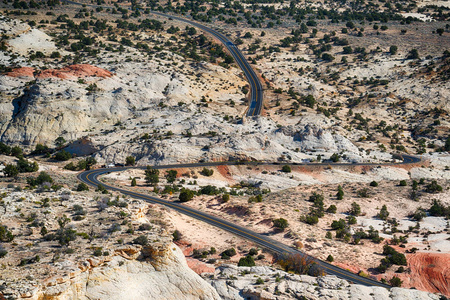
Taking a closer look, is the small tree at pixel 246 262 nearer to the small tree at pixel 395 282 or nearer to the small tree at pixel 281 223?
the small tree at pixel 281 223

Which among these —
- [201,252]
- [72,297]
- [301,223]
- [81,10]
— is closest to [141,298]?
[72,297]

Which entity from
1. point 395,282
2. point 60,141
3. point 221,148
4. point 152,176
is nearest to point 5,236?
point 152,176

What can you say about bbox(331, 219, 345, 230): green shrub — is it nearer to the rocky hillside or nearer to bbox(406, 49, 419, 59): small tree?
the rocky hillside

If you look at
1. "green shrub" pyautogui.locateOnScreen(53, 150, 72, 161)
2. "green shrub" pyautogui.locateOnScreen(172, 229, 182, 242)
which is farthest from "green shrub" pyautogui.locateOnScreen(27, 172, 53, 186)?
"green shrub" pyautogui.locateOnScreen(53, 150, 72, 161)

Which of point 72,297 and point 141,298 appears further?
point 141,298

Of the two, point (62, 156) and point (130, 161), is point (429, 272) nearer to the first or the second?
point (130, 161)

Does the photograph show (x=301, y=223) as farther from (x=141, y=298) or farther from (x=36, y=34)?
(x=36, y=34)
